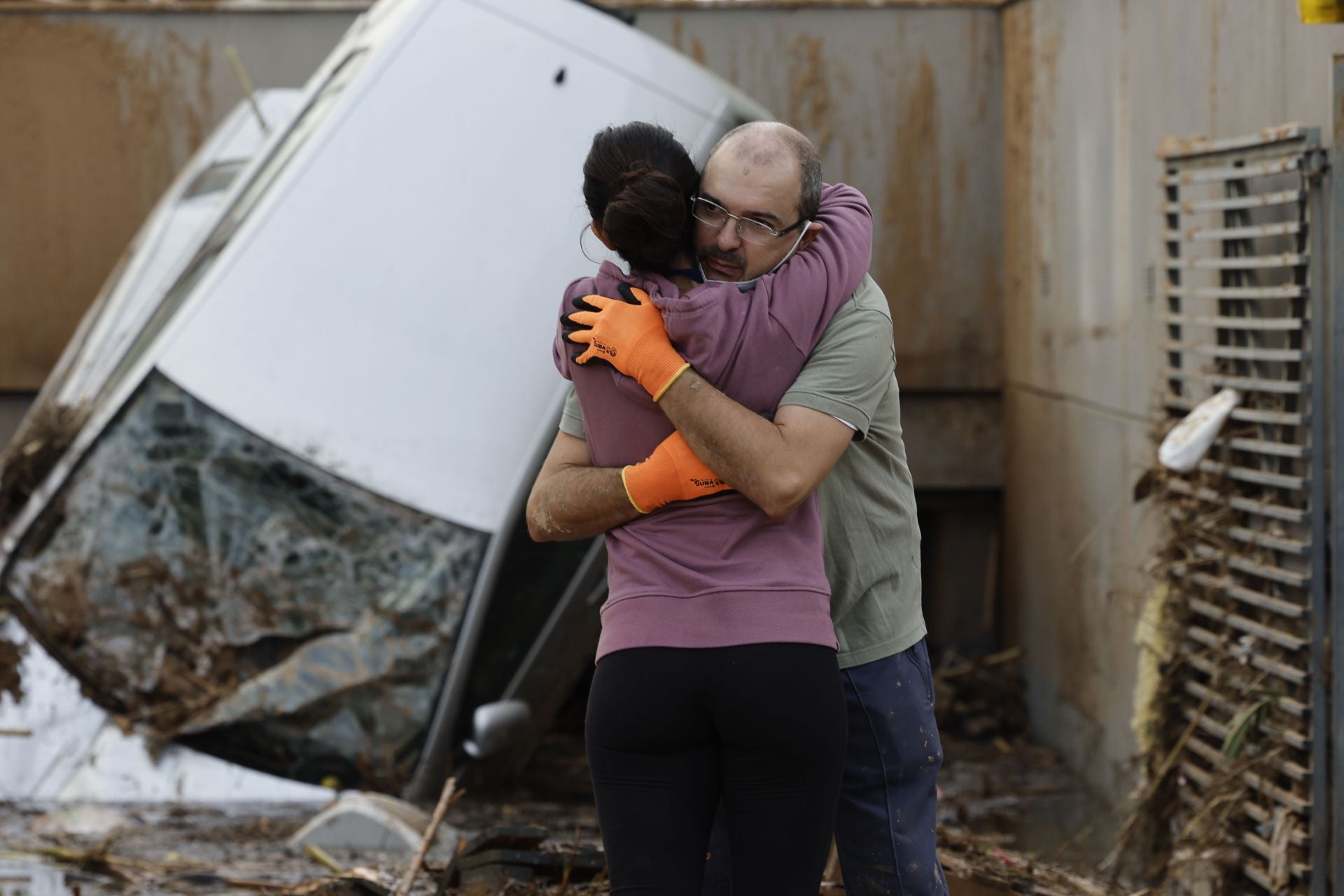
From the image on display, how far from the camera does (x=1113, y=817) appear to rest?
6.28 m

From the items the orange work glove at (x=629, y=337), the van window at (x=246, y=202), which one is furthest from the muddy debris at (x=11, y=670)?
the orange work glove at (x=629, y=337)

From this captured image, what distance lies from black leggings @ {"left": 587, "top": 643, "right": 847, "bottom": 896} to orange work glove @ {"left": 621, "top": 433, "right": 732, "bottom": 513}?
21 centimetres

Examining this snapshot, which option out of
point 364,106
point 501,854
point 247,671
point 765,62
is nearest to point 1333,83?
A: point 501,854

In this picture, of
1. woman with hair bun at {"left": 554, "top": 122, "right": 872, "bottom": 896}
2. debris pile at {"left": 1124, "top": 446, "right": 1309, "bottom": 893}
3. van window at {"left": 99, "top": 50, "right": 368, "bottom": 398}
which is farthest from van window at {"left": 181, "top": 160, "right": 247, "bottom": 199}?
woman with hair bun at {"left": 554, "top": 122, "right": 872, "bottom": 896}

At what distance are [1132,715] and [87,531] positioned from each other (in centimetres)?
415

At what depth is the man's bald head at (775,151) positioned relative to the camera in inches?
85.6

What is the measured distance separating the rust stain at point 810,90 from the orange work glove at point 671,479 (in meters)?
6.95

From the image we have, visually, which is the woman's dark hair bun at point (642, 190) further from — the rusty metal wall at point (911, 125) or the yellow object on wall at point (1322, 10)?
the rusty metal wall at point (911, 125)

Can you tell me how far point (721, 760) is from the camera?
212 centimetres

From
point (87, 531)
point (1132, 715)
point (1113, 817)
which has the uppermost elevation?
point (87, 531)

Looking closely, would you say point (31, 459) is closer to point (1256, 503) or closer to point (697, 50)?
point (1256, 503)

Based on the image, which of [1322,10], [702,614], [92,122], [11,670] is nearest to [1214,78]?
[1322,10]

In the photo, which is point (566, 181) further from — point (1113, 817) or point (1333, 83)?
point (1113, 817)

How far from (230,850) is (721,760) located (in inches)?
112
